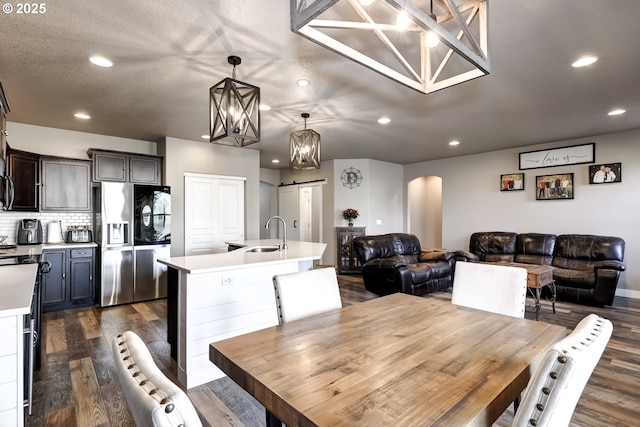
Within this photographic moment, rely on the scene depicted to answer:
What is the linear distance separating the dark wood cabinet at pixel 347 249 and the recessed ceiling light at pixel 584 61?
4.88 metres

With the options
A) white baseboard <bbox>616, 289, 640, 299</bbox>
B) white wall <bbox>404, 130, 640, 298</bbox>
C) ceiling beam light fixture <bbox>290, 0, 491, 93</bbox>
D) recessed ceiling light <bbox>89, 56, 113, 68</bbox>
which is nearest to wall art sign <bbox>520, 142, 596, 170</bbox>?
white wall <bbox>404, 130, 640, 298</bbox>

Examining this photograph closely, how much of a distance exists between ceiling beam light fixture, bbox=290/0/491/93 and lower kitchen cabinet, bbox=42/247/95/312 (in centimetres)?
450

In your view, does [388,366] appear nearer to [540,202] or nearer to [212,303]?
[212,303]

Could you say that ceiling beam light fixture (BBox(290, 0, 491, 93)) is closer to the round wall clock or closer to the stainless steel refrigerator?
the stainless steel refrigerator

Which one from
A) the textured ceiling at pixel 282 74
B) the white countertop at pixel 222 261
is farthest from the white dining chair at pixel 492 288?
the textured ceiling at pixel 282 74

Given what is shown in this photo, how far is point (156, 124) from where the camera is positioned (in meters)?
4.53

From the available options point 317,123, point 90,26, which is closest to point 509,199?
point 317,123

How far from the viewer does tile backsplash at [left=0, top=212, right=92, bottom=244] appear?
4441 mm

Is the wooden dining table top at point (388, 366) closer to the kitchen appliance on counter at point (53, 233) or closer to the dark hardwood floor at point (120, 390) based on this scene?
the dark hardwood floor at point (120, 390)

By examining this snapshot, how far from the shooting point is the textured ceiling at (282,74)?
2.13 m

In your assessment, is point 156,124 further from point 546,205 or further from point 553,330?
point 546,205

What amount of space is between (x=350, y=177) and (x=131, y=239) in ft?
14.8

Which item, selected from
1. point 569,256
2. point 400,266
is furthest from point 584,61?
point 569,256

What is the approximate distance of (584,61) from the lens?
2732 mm
